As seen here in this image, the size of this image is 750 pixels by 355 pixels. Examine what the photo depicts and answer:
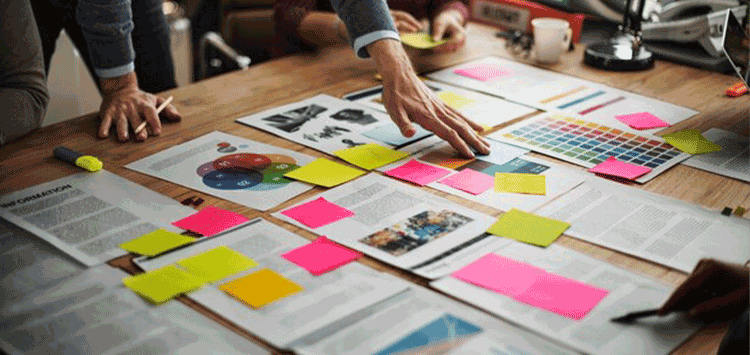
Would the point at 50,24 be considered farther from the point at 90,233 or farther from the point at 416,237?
the point at 416,237

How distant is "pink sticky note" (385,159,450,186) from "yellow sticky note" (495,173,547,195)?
104mm

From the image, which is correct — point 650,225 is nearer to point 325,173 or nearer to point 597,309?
point 597,309

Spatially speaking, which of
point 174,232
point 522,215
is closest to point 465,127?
point 522,215

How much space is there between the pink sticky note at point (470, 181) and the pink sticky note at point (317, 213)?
0.22 m

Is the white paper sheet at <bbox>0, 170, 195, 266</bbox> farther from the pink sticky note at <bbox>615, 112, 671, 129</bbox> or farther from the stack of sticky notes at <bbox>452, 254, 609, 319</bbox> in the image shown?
the pink sticky note at <bbox>615, 112, 671, 129</bbox>

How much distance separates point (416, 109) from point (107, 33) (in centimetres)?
70

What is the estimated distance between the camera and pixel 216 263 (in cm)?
120

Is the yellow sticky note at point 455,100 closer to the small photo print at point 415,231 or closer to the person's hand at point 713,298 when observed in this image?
the small photo print at point 415,231

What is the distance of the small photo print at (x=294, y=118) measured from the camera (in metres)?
1.74

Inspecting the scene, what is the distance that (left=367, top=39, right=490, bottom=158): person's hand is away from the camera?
1.61 meters

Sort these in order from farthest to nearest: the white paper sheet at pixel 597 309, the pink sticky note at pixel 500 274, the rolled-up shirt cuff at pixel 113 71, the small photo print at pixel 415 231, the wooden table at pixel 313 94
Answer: the rolled-up shirt cuff at pixel 113 71 → the wooden table at pixel 313 94 → the small photo print at pixel 415 231 → the pink sticky note at pixel 500 274 → the white paper sheet at pixel 597 309

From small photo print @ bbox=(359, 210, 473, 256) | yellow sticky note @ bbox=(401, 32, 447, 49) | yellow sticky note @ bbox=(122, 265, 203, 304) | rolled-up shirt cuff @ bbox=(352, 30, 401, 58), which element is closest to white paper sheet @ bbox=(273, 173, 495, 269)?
small photo print @ bbox=(359, 210, 473, 256)

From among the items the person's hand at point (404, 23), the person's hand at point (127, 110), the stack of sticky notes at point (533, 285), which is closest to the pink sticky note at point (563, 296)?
the stack of sticky notes at point (533, 285)

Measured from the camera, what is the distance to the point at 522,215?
1.34 meters
